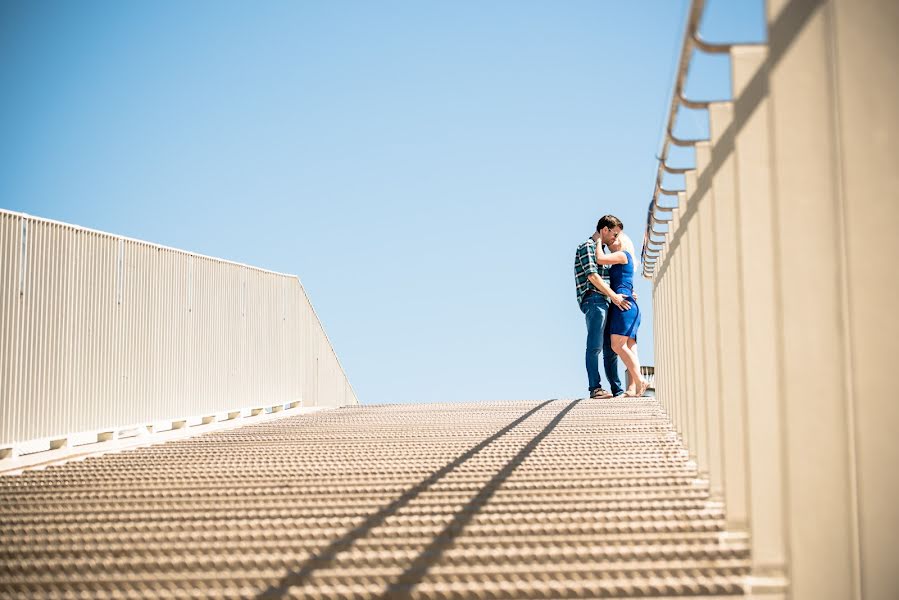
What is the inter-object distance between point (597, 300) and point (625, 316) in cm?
33

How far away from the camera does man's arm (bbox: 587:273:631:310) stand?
Result: 1074 cm

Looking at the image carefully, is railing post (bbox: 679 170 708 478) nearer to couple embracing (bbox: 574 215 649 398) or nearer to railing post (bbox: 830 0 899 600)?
railing post (bbox: 830 0 899 600)

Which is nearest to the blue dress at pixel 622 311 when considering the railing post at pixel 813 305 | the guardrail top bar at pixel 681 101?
the guardrail top bar at pixel 681 101

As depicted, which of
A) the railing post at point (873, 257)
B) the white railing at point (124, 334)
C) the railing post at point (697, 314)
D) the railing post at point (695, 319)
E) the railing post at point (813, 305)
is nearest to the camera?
the railing post at point (873, 257)

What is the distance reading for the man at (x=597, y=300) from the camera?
1076 centimetres

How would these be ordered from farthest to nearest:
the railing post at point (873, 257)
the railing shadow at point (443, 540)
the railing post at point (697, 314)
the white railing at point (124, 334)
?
1. the white railing at point (124, 334)
2. the railing post at point (697, 314)
3. the railing shadow at point (443, 540)
4. the railing post at point (873, 257)

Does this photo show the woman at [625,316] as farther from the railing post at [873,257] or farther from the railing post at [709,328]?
the railing post at [873,257]

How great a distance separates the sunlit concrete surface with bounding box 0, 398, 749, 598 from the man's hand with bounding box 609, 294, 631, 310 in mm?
4787

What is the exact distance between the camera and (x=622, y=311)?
10.9 m

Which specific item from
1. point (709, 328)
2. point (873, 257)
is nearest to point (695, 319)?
point (709, 328)

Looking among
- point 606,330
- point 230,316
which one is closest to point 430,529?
point 606,330

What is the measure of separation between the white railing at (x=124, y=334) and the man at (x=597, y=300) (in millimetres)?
3853

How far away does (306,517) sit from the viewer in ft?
12.9

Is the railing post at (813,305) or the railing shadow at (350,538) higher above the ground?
the railing post at (813,305)
